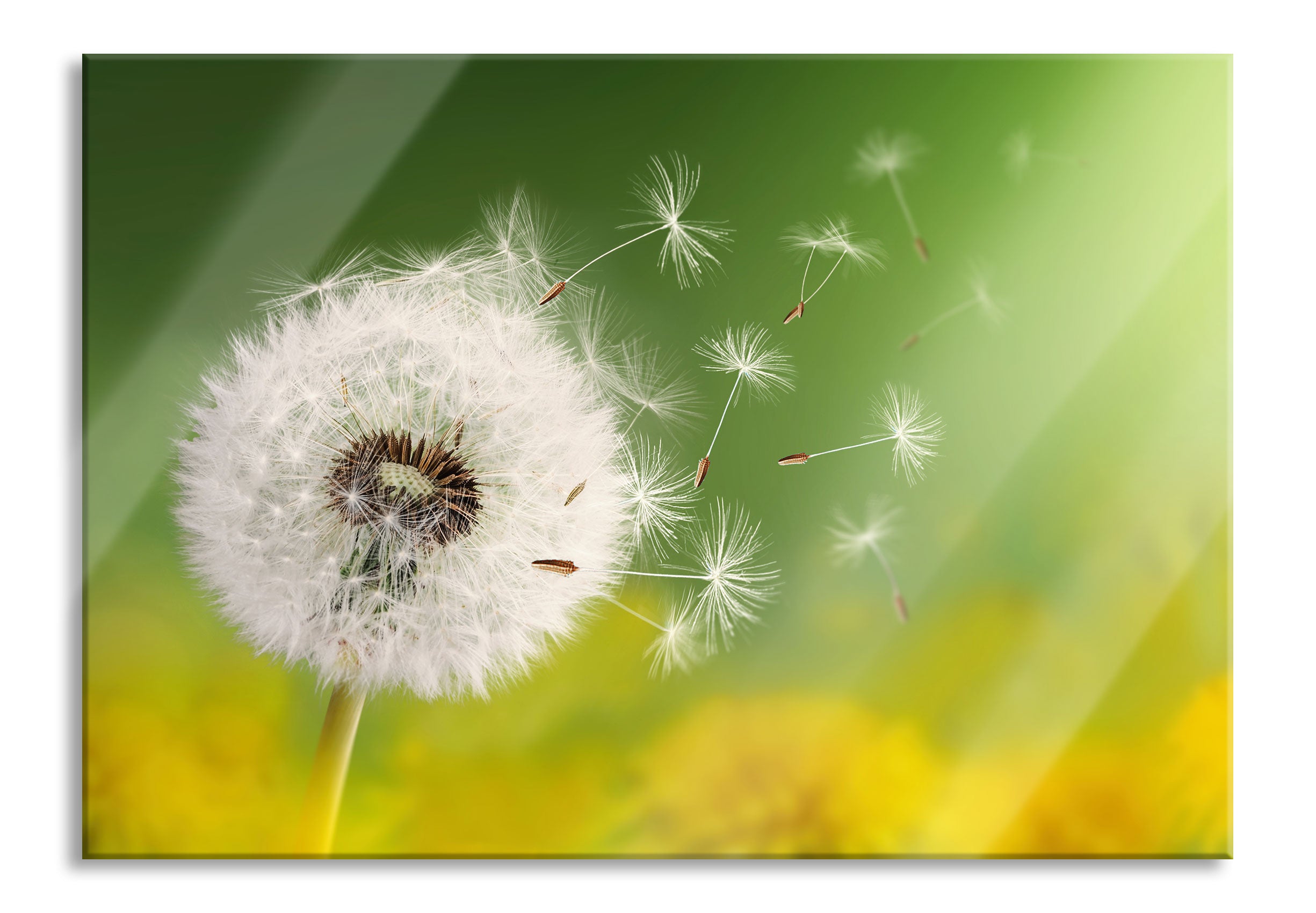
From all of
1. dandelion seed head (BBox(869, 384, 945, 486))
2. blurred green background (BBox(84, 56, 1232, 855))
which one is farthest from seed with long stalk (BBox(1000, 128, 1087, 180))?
dandelion seed head (BBox(869, 384, 945, 486))

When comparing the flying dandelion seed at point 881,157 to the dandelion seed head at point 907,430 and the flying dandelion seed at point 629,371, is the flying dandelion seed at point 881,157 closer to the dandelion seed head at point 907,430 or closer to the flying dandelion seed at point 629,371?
the dandelion seed head at point 907,430

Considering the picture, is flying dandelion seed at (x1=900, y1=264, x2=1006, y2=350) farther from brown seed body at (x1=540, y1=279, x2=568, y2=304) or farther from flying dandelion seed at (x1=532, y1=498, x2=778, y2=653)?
brown seed body at (x1=540, y1=279, x2=568, y2=304)

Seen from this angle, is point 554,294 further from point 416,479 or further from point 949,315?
point 949,315

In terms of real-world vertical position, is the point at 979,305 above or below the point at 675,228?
below

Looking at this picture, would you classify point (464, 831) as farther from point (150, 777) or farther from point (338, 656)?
point (150, 777)

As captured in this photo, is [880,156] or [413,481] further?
[880,156]

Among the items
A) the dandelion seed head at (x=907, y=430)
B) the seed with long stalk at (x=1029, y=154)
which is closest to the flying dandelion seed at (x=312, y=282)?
the dandelion seed head at (x=907, y=430)
